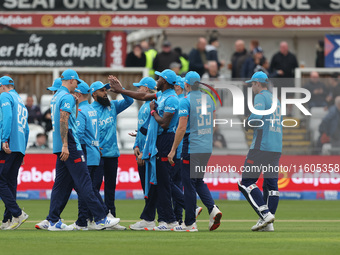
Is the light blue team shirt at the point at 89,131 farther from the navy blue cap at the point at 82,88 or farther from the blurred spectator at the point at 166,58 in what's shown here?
the blurred spectator at the point at 166,58

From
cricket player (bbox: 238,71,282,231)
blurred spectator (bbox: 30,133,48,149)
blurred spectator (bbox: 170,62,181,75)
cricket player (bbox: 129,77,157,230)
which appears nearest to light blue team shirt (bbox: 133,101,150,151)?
cricket player (bbox: 129,77,157,230)

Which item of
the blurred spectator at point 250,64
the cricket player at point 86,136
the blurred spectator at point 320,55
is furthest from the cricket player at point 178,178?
the blurred spectator at point 320,55

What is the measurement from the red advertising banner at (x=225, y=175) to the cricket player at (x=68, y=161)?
9655 mm

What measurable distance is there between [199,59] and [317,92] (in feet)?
11.9

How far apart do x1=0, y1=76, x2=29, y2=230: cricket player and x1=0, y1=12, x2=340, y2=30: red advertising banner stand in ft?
40.0

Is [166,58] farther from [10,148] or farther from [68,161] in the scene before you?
[68,161]

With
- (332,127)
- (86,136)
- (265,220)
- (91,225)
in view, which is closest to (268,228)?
(265,220)

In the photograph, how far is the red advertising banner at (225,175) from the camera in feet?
76.4

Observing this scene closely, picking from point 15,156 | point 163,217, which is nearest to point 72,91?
point 15,156

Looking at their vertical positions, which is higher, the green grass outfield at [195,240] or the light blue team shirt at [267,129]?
the light blue team shirt at [267,129]

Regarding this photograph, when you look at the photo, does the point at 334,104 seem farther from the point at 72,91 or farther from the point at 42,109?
the point at 72,91

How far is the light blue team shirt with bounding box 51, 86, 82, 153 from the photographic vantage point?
42.9ft

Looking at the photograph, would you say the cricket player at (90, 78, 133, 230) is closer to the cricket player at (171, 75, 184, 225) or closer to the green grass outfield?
the cricket player at (171, 75, 184, 225)

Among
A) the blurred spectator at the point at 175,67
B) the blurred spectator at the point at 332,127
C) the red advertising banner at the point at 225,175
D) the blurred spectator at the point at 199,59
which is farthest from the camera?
the blurred spectator at the point at 199,59
